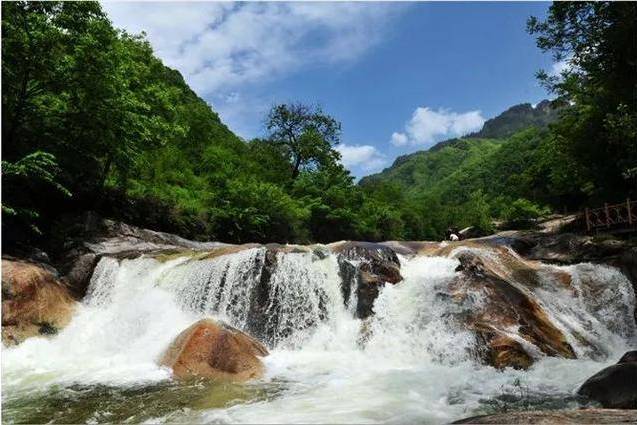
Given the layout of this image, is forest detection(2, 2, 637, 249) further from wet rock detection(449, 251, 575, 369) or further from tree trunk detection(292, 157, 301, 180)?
wet rock detection(449, 251, 575, 369)

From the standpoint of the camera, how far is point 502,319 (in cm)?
1221

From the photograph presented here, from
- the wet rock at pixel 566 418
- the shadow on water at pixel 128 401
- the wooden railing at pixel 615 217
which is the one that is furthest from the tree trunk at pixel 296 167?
the wet rock at pixel 566 418

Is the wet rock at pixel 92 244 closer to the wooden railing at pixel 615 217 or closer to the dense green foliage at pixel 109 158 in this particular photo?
the dense green foliage at pixel 109 158

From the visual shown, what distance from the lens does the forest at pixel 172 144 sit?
17297 mm

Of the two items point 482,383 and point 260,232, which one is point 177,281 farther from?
point 260,232

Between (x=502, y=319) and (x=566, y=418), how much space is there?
7442 millimetres

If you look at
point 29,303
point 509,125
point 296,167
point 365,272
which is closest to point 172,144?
point 296,167

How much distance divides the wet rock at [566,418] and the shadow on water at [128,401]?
14.4 ft

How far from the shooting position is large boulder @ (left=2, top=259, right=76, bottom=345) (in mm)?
13500

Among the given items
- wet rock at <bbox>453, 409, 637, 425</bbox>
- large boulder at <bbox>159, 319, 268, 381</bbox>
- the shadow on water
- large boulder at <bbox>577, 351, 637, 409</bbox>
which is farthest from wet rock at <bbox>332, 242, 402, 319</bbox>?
wet rock at <bbox>453, 409, 637, 425</bbox>

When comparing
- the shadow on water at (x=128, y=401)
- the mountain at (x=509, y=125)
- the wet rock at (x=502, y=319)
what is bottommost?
the shadow on water at (x=128, y=401)

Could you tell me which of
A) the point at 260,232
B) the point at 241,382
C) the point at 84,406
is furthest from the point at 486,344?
the point at 260,232

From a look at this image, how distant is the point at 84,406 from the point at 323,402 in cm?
378

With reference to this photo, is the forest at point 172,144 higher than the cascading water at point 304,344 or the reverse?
higher
